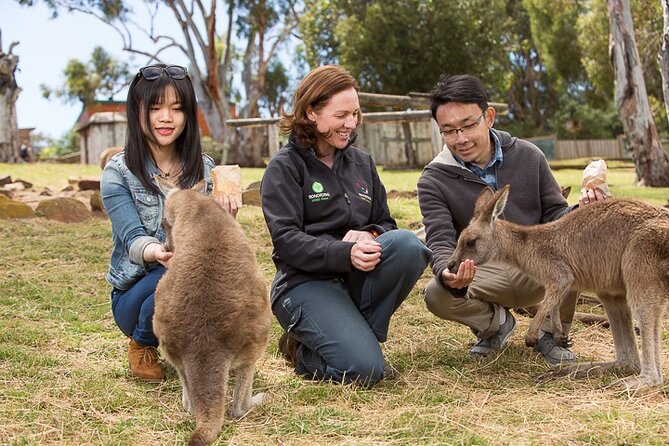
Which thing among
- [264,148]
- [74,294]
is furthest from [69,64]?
[74,294]

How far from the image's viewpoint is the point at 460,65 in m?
20.5

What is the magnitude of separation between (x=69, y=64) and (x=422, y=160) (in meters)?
19.5

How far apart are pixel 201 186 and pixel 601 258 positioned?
191 centimetres

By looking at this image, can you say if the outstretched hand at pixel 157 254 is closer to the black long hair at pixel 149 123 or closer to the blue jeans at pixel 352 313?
the black long hair at pixel 149 123

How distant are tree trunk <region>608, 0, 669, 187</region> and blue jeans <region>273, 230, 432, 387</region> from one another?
35.0 feet

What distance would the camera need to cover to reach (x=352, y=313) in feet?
12.0

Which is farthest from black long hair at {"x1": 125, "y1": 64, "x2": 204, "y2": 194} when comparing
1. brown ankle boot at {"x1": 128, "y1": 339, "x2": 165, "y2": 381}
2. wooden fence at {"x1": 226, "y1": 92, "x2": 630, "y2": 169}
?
wooden fence at {"x1": 226, "y1": 92, "x2": 630, "y2": 169}

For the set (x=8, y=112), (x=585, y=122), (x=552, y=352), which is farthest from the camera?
(x=585, y=122)

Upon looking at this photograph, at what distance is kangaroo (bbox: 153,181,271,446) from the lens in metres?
2.80

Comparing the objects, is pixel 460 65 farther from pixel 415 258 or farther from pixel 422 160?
pixel 415 258

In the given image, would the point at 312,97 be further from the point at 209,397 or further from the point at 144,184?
the point at 209,397

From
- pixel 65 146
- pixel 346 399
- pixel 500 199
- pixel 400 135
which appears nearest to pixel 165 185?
pixel 346 399

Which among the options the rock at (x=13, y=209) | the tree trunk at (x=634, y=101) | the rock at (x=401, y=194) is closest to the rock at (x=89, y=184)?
the rock at (x=13, y=209)

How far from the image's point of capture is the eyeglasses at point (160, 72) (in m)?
3.70
